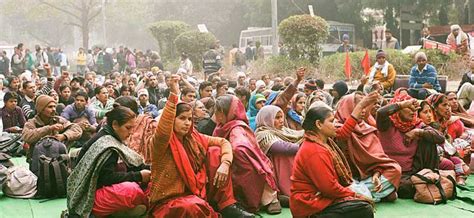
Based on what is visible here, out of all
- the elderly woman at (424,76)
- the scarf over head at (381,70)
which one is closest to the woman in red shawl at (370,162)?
the elderly woman at (424,76)

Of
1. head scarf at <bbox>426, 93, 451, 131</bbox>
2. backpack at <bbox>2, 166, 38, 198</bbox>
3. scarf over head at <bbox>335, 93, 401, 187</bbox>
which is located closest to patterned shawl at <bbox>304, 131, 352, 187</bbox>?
scarf over head at <bbox>335, 93, 401, 187</bbox>

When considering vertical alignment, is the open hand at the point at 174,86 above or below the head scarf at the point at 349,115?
above

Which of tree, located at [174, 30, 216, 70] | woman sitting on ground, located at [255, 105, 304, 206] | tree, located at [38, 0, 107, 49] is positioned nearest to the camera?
woman sitting on ground, located at [255, 105, 304, 206]

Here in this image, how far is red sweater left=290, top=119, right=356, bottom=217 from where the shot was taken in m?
3.82

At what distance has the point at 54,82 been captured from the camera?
1076 centimetres

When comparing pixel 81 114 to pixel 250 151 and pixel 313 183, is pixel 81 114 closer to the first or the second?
pixel 250 151

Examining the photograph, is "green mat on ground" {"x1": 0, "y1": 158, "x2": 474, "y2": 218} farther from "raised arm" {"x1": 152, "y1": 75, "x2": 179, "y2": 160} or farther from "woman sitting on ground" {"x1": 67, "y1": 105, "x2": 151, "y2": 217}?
"raised arm" {"x1": 152, "y1": 75, "x2": 179, "y2": 160}

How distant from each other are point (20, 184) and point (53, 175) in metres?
0.37

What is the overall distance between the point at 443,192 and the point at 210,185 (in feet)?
6.78

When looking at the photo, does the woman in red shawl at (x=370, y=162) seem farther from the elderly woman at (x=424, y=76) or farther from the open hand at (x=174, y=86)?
the elderly woman at (x=424, y=76)

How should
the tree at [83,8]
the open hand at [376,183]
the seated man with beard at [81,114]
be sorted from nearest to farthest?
the open hand at [376,183] < the seated man with beard at [81,114] < the tree at [83,8]

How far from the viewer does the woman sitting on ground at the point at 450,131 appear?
589cm

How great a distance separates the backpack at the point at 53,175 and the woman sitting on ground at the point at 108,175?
1.14m

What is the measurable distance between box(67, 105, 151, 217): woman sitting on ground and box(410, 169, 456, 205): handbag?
7.81 ft
